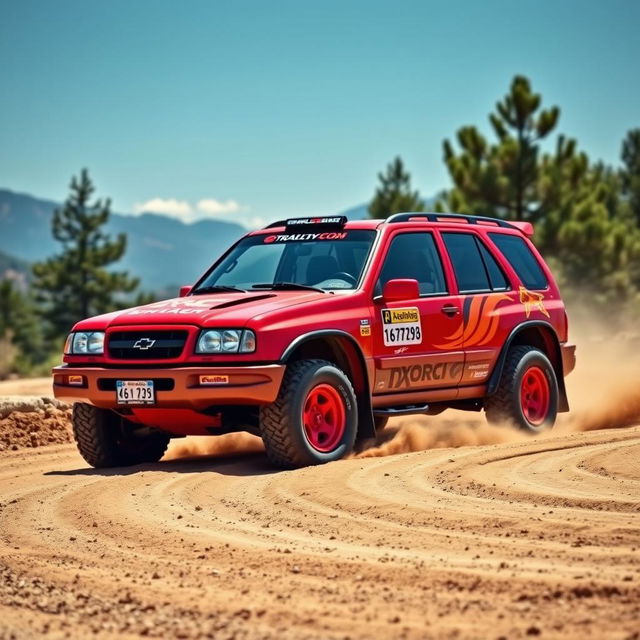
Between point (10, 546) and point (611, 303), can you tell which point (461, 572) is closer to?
point (10, 546)

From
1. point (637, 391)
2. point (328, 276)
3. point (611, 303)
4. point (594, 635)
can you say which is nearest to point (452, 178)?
point (611, 303)

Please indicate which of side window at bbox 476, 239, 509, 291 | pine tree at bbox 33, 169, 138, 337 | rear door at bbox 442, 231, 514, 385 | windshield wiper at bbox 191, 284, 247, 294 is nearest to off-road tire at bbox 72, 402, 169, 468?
windshield wiper at bbox 191, 284, 247, 294

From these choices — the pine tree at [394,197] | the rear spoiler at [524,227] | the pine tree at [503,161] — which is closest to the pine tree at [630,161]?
the pine tree at [394,197]

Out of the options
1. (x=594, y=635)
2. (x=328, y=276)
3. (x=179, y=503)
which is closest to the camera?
(x=594, y=635)

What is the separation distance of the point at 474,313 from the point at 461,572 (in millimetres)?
5199

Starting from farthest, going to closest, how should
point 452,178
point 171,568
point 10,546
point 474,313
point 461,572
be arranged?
point 452,178
point 474,313
point 10,546
point 171,568
point 461,572

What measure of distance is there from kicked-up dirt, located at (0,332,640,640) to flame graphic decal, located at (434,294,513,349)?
89 centimetres

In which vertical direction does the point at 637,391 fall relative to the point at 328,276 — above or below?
below

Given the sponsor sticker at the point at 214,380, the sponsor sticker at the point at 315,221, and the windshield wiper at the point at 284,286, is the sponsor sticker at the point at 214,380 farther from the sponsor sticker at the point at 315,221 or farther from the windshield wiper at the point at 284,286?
the sponsor sticker at the point at 315,221

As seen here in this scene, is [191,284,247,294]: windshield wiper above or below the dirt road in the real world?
above

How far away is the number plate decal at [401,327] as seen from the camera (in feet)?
31.0

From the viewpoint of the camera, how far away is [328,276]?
962 cm

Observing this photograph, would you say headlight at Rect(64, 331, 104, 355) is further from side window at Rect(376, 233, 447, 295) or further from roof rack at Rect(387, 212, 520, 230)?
roof rack at Rect(387, 212, 520, 230)

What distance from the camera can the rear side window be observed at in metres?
11.1
